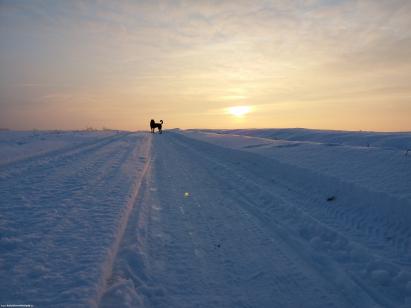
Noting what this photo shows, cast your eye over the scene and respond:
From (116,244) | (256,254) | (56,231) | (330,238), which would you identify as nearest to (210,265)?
(256,254)

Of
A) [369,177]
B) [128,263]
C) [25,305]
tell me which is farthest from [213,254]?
[369,177]

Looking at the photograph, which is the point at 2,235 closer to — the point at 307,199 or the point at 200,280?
the point at 200,280

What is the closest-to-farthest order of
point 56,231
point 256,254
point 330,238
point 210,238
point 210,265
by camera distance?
point 210,265 → point 256,254 → point 56,231 → point 210,238 → point 330,238

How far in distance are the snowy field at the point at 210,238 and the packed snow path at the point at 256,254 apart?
0.07ft

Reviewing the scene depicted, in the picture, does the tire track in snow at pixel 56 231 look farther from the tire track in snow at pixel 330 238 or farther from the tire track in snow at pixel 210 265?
the tire track in snow at pixel 330 238

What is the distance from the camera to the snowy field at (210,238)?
12.6 ft

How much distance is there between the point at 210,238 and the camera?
5547 mm

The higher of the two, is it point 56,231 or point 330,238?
point 56,231

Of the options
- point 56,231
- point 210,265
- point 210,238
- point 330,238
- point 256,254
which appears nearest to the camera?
point 210,265

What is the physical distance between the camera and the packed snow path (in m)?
3.87

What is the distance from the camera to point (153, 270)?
4.40 meters

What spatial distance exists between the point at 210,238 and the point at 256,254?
0.88 metres

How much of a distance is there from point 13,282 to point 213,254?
2.52 meters

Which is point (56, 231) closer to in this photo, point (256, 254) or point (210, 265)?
point (210, 265)
